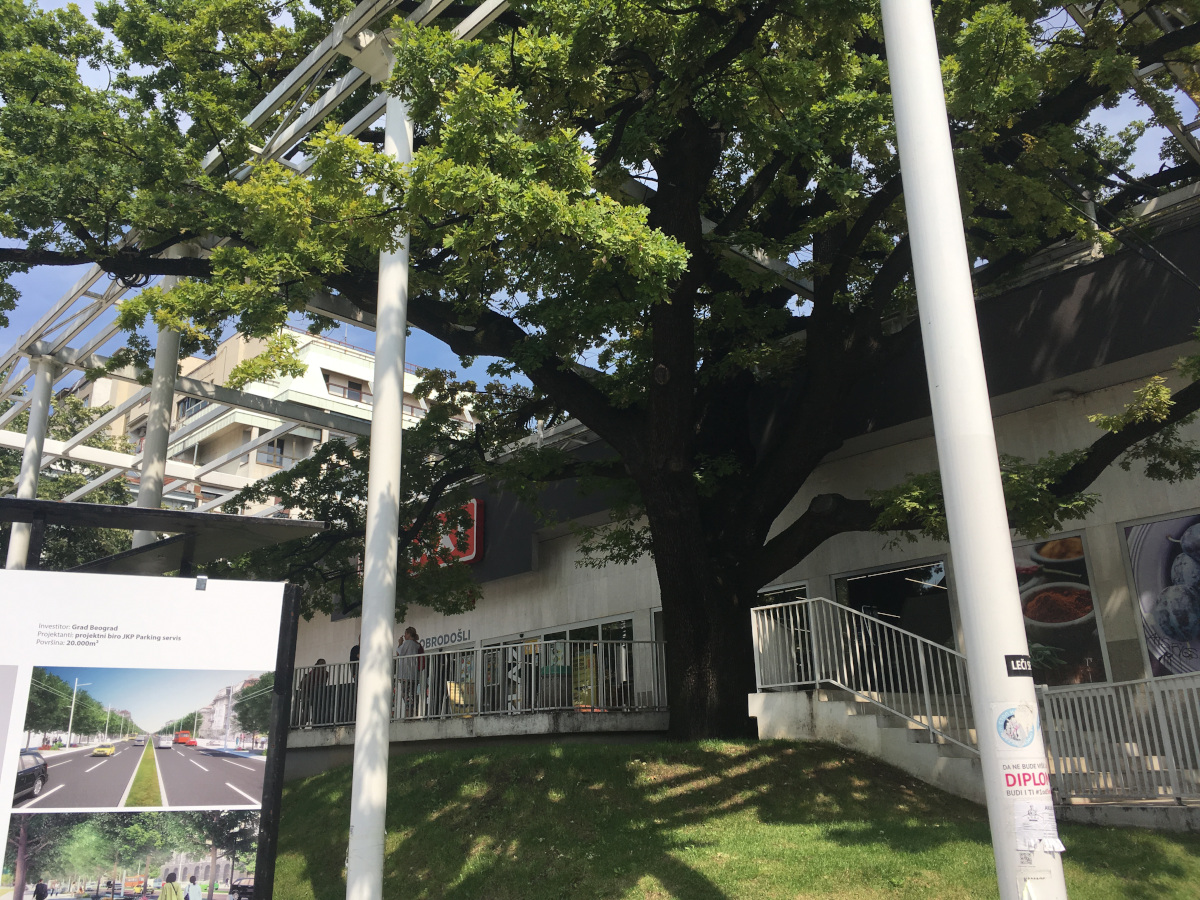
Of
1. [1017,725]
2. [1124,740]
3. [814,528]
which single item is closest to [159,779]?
[1017,725]

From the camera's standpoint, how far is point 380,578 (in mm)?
8891

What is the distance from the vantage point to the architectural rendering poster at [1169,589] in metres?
12.4

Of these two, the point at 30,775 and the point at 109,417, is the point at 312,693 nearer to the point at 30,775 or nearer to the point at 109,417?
the point at 109,417

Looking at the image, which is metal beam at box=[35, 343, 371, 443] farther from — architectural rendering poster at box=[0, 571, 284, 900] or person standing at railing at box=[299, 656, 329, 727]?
architectural rendering poster at box=[0, 571, 284, 900]

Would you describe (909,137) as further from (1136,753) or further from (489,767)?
(489,767)

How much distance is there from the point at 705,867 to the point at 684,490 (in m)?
5.05

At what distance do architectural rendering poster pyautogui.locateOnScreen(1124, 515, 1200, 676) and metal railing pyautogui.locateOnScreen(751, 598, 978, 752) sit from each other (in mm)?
2789

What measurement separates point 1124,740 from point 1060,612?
176 inches

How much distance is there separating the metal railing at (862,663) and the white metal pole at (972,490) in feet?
19.8

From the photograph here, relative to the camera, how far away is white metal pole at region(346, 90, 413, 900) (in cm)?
793

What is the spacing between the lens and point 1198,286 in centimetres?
1162

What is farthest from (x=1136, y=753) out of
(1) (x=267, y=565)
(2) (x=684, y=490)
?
→ (1) (x=267, y=565)

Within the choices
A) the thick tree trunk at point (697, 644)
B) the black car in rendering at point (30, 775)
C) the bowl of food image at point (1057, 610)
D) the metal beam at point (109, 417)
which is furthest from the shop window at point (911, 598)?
the metal beam at point (109, 417)

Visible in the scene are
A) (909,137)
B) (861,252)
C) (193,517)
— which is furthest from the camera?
(861,252)
